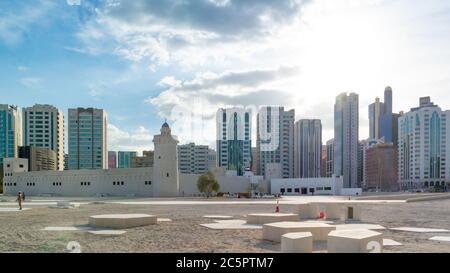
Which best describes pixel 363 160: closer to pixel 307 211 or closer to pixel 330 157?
pixel 330 157

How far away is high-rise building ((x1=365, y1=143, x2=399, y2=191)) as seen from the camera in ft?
528

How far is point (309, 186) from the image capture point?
92.9 meters

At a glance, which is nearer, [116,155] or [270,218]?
[270,218]

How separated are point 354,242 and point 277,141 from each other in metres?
140

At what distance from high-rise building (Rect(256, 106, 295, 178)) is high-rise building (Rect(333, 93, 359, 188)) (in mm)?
27753

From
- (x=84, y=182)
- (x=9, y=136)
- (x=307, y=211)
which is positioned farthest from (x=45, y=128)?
(x=307, y=211)

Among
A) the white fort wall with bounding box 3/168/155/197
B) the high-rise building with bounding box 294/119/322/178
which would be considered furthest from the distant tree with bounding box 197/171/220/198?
the high-rise building with bounding box 294/119/322/178

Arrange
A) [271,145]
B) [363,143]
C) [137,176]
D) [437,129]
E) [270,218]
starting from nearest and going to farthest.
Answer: [270,218] < [137,176] < [437,129] < [271,145] < [363,143]

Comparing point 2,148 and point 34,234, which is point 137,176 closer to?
point 2,148

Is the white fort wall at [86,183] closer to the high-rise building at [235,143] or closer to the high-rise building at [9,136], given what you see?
the high-rise building at [9,136]
